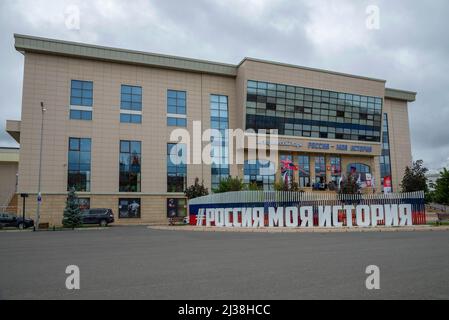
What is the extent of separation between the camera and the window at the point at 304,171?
52.7m

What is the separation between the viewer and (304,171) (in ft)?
173

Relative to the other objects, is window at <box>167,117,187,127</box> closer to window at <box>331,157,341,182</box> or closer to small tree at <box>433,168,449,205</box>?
window at <box>331,157,341,182</box>

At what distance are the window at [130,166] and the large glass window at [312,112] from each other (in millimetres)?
13871

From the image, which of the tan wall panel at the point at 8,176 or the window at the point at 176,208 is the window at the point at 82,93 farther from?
the tan wall panel at the point at 8,176

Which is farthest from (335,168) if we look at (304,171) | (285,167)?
(285,167)

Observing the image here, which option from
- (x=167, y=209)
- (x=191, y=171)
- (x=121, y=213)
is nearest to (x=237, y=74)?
(x=191, y=171)

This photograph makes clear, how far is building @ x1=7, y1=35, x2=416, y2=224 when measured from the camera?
4278 centimetres

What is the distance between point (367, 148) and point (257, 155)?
57.7 ft

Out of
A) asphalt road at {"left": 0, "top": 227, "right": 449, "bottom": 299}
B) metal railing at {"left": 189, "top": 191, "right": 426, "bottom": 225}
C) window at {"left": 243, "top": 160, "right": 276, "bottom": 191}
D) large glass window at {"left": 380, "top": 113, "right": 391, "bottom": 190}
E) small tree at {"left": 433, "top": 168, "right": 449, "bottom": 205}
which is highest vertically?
large glass window at {"left": 380, "top": 113, "right": 391, "bottom": 190}

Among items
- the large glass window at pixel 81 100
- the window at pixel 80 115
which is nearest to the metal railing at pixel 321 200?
the window at pixel 80 115

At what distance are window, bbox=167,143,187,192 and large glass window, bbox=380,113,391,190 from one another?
103 feet

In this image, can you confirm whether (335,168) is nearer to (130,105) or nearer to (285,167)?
(285,167)

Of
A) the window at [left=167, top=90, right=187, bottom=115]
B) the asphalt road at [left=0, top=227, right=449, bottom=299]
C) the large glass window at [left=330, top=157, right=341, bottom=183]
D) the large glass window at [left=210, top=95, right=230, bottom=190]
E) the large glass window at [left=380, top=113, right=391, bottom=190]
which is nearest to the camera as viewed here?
the asphalt road at [left=0, top=227, right=449, bottom=299]

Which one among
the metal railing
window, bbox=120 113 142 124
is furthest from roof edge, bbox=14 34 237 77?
the metal railing
